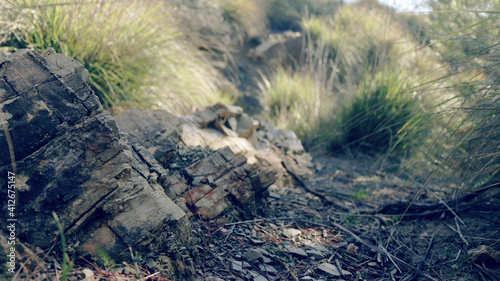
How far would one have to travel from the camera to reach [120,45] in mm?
3643

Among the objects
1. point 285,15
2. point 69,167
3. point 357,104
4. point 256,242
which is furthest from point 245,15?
point 69,167

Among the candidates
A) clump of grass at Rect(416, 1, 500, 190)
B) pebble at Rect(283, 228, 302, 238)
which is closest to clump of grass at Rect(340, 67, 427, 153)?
clump of grass at Rect(416, 1, 500, 190)

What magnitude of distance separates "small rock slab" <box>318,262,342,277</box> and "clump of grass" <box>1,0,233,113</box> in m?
2.41

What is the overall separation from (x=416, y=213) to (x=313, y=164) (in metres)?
1.78

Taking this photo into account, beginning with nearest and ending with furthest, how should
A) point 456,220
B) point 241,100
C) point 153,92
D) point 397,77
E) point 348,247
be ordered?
point 348,247 → point 456,220 → point 153,92 → point 397,77 → point 241,100

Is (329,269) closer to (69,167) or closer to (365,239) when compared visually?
(365,239)

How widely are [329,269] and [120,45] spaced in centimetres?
304

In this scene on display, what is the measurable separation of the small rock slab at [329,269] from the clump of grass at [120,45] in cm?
241

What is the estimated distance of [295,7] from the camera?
39.1ft

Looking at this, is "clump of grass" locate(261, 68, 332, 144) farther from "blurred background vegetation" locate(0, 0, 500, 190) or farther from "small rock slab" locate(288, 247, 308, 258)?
"small rock slab" locate(288, 247, 308, 258)

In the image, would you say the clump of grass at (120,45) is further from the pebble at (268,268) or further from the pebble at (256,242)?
the pebble at (268,268)

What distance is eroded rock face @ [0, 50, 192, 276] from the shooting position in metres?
1.35

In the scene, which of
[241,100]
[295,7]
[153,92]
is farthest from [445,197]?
[295,7]

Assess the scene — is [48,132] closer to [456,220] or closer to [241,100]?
[456,220]
